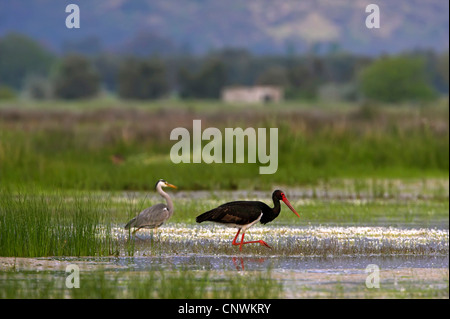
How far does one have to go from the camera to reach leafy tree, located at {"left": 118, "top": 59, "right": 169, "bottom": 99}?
324 feet

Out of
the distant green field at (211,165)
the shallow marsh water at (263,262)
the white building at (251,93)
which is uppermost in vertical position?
the white building at (251,93)

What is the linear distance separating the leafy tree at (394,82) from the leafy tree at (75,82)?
87.2 ft

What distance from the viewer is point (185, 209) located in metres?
15.9

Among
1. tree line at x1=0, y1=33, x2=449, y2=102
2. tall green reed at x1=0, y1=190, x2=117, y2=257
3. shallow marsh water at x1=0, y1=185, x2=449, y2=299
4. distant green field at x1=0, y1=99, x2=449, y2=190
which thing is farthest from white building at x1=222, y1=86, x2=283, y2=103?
tall green reed at x1=0, y1=190, x2=117, y2=257

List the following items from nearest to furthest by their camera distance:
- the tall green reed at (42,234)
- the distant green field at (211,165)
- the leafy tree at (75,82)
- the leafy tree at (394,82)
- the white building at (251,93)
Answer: the tall green reed at (42,234) → the distant green field at (211,165) → the leafy tree at (394,82) → the leafy tree at (75,82) → the white building at (251,93)

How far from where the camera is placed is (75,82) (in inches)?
3762

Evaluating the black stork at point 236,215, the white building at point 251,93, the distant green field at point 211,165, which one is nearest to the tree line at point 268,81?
the white building at point 251,93

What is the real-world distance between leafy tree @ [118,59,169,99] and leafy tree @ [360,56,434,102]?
68.7 feet

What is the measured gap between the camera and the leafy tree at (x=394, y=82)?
89.8m

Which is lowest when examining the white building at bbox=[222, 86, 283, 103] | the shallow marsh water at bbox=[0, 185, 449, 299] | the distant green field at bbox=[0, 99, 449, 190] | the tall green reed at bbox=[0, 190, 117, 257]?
the shallow marsh water at bbox=[0, 185, 449, 299]

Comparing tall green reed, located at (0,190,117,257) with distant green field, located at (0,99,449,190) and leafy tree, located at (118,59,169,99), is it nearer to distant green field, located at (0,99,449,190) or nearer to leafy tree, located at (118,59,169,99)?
distant green field, located at (0,99,449,190)

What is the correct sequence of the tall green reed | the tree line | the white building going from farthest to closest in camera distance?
the white building → the tree line → the tall green reed

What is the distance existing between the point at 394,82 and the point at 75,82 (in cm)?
3102

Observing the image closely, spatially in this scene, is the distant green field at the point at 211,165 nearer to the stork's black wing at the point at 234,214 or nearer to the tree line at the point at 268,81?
the stork's black wing at the point at 234,214
